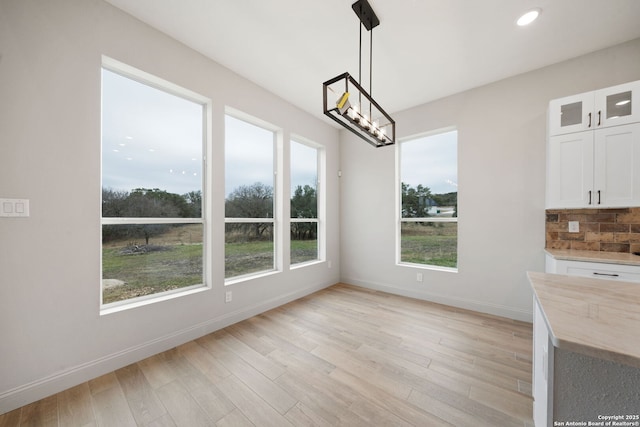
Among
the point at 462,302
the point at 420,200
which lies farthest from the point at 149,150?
the point at 462,302

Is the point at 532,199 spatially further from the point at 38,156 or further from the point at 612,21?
the point at 38,156

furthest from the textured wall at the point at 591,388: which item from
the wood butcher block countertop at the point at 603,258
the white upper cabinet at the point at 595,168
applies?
the white upper cabinet at the point at 595,168

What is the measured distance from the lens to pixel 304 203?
4176 mm

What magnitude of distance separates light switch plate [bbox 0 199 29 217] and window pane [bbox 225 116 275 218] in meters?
1.58

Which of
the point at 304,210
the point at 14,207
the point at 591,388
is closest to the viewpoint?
the point at 591,388

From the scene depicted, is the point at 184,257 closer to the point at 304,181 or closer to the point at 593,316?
the point at 304,181

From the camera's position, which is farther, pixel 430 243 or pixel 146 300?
pixel 430 243

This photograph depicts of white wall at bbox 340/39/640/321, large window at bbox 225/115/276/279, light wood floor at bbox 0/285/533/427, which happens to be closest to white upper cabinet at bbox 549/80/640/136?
white wall at bbox 340/39/640/321

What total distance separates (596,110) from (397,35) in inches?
80.9

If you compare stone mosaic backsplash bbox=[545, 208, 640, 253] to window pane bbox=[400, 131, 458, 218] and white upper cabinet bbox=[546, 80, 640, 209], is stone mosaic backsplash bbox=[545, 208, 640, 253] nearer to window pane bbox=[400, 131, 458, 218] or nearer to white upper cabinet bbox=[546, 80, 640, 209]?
white upper cabinet bbox=[546, 80, 640, 209]

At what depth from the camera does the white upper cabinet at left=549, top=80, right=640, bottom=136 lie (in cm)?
216

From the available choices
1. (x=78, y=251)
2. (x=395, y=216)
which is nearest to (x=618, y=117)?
(x=395, y=216)

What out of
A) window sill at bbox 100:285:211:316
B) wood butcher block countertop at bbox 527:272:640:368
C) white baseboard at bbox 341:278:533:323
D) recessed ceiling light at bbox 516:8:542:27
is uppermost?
recessed ceiling light at bbox 516:8:542:27

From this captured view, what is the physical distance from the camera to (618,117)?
7.25ft
